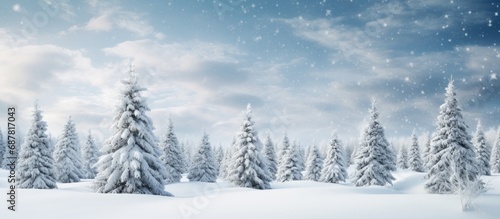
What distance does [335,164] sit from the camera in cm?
4847

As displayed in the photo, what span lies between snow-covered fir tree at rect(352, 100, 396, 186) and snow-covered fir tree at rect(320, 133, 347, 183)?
33.3 feet

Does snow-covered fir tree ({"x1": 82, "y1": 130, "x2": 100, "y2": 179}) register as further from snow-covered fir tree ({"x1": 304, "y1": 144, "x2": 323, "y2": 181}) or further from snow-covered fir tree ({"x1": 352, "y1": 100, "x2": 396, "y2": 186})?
snow-covered fir tree ({"x1": 352, "y1": 100, "x2": 396, "y2": 186})

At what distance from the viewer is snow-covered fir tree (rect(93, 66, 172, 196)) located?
20.2m

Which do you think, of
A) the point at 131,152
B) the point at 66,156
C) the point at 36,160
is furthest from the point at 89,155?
the point at 131,152

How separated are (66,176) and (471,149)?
44353 millimetres

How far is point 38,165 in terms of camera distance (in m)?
33.0

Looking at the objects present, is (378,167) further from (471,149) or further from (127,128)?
(127,128)

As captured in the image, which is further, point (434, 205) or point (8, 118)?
point (8, 118)

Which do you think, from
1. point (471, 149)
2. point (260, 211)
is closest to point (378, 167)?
point (471, 149)

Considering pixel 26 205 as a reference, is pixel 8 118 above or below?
above

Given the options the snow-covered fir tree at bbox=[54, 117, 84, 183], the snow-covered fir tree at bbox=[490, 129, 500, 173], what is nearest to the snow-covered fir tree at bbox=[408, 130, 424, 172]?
the snow-covered fir tree at bbox=[490, 129, 500, 173]

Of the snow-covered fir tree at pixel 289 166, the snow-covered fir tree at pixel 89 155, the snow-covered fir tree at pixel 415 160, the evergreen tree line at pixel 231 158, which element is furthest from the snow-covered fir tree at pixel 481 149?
the snow-covered fir tree at pixel 89 155

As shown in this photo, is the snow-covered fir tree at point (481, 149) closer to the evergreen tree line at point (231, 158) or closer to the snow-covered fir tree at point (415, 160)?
the evergreen tree line at point (231, 158)

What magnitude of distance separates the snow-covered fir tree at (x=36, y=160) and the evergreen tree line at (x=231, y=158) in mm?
78
